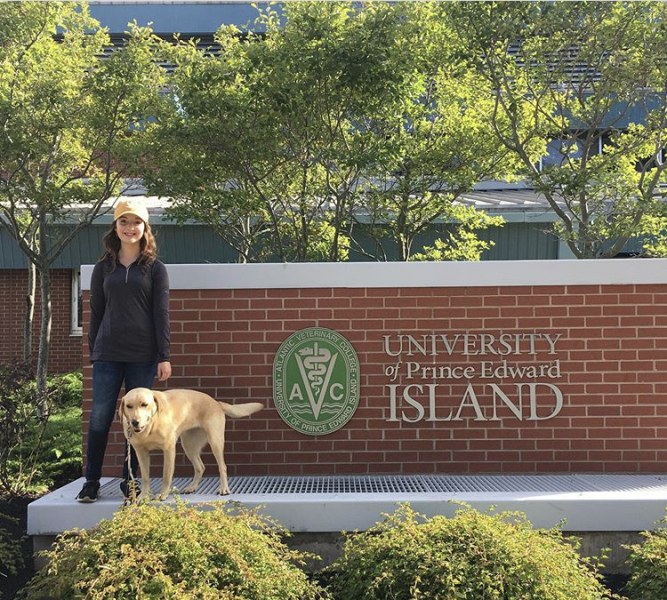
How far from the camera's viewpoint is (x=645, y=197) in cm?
937

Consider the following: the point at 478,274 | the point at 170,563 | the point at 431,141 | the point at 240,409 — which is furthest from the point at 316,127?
the point at 170,563

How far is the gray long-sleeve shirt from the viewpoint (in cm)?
471

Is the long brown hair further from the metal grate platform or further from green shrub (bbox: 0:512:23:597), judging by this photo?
green shrub (bbox: 0:512:23:597)

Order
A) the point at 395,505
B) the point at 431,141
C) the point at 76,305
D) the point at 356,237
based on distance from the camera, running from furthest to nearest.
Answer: the point at 76,305 < the point at 356,237 < the point at 431,141 < the point at 395,505

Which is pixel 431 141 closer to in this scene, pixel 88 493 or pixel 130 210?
pixel 130 210

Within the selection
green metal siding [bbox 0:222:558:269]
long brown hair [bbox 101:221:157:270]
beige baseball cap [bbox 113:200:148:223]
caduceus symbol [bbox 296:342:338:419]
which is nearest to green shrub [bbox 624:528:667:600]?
caduceus symbol [bbox 296:342:338:419]

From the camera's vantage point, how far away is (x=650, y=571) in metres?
3.62

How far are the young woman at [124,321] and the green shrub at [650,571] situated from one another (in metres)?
2.85

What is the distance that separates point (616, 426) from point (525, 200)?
969 centimetres

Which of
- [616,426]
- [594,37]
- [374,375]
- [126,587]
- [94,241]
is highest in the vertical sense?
[594,37]

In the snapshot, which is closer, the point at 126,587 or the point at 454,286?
the point at 126,587

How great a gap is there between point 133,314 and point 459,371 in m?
2.43

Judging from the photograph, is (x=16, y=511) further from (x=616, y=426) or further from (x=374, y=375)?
(x=616, y=426)

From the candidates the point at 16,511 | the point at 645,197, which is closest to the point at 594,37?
the point at 645,197
